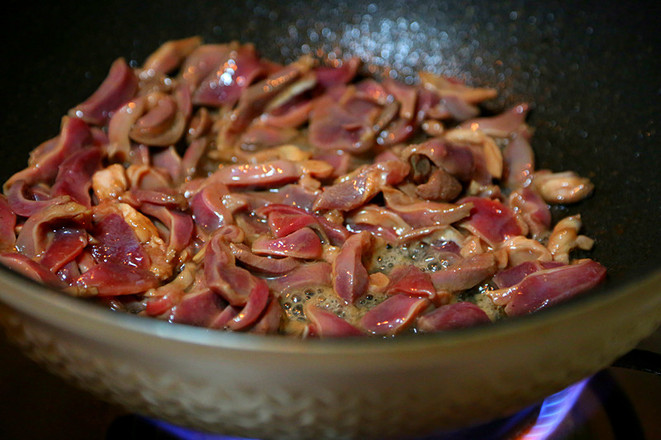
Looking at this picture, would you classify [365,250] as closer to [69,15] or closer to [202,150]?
[202,150]

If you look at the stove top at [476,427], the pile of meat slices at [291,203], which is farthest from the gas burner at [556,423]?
the pile of meat slices at [291,203]

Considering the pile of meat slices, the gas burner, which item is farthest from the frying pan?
the gas burner

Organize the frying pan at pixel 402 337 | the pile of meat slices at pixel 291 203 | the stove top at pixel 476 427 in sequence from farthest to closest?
the pile of meat slices at pixel 291 203 → the stove top at pixel 476 427 → the frying pan at pixel 402 337

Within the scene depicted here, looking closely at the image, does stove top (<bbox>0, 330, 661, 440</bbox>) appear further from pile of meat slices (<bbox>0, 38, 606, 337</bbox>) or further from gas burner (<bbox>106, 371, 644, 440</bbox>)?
pile of meat slices (<bbox>0, 38, 606, 337</bbox>)

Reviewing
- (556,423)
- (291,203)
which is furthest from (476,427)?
(291,203)

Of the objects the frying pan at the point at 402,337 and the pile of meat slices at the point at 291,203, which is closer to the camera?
the frying pan at the point at 402,337

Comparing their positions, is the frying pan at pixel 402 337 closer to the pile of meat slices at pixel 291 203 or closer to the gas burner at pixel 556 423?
the pile of meat slices at pixel 291 203
